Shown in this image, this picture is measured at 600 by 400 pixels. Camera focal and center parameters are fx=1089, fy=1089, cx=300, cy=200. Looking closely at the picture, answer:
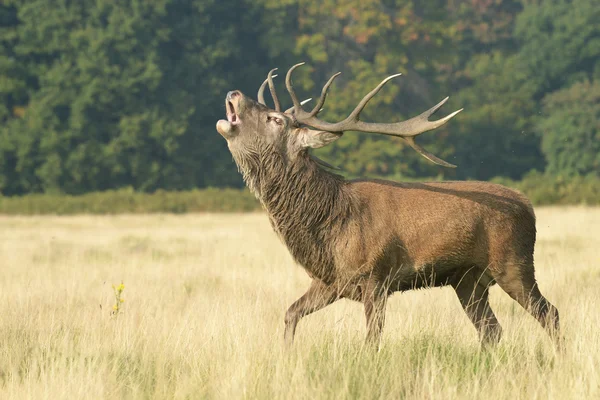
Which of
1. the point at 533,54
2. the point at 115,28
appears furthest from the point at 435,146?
the point at 115,28

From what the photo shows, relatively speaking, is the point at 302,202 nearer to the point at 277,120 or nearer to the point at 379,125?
the point at 277,120

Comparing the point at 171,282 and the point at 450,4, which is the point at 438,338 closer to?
the point at 171,282

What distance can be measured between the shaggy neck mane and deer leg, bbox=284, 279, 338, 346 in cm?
8

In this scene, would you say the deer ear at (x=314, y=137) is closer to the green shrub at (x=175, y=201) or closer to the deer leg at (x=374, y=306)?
the deer leg at (x=374, y=306)

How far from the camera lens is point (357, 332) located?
6.87 meters

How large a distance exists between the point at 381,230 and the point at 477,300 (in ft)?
3.22

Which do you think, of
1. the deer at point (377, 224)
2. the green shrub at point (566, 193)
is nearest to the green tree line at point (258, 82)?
the green shrub at point (566, 193)

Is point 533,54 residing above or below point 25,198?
above

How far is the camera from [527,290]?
774 centimetres

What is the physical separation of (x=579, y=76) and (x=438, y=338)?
1849 inches

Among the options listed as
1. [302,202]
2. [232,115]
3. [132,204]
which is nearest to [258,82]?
[132,204]

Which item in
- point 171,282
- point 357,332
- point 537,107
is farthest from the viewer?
point 537,107

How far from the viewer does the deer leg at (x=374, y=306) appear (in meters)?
7.08

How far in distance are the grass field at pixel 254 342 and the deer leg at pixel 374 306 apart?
11 cm
